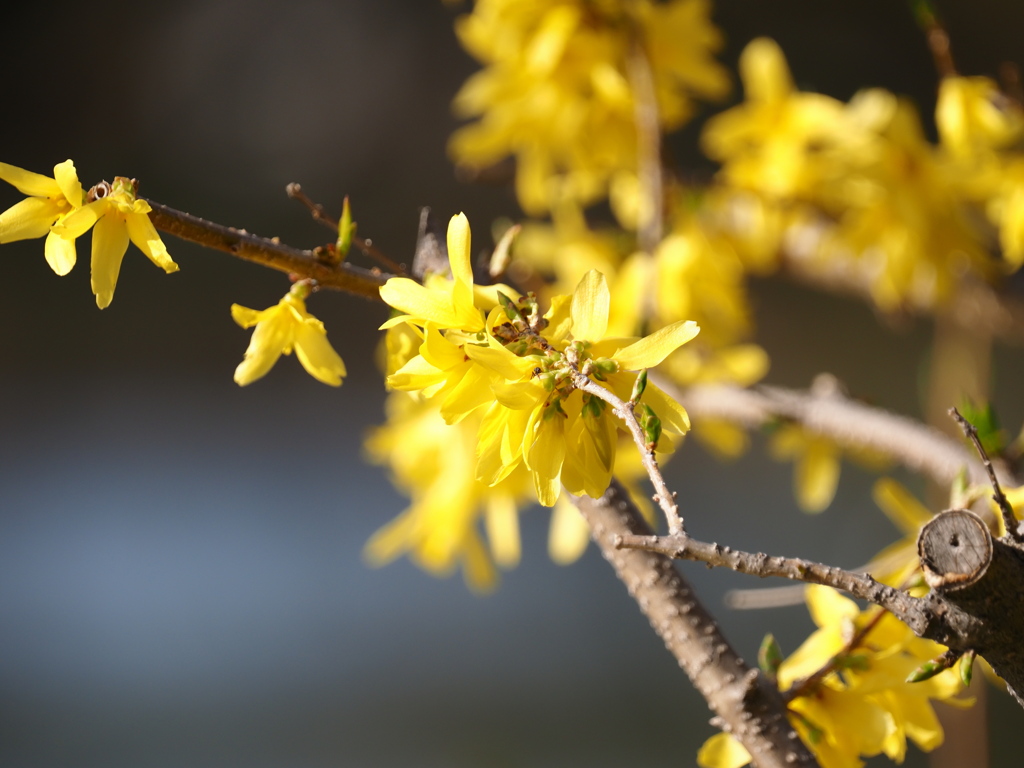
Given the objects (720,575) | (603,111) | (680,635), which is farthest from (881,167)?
(720,575)

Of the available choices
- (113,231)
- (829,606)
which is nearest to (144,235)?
(113,231)

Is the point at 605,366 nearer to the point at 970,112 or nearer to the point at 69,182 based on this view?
the point at 69,182

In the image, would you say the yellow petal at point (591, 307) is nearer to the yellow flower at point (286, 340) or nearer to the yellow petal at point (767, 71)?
the yellow flower at point (286, 340)

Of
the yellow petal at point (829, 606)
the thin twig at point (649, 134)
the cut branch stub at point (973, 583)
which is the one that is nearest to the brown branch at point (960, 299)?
the thin twig at point (649, 134)

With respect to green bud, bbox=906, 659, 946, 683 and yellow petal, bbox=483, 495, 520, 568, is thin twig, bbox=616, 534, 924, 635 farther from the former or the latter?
yellow petal, bbox=483, 495, 520, 568

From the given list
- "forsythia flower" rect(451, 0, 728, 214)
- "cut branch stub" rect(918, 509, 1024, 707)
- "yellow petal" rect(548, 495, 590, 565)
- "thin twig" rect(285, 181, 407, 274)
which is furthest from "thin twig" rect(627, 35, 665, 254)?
"cut branch stub" rect(918, 509, 1024, 707)
